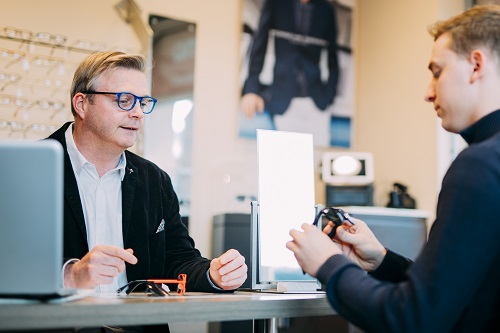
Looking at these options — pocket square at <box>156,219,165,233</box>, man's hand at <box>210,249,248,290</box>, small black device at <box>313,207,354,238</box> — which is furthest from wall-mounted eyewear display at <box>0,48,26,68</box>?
small black device at <box>313,207,354,238</box>

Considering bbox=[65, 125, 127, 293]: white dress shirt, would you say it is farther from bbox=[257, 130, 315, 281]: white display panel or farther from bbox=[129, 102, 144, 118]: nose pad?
bbox=[257, 130, 315, 281]: white display panel

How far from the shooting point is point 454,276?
1098 mm

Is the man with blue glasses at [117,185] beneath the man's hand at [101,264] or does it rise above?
above

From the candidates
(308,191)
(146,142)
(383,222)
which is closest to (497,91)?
(308,191)

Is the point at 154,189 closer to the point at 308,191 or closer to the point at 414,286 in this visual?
the point at 308,191

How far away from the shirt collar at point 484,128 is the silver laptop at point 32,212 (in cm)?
87

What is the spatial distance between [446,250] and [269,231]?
648 mm

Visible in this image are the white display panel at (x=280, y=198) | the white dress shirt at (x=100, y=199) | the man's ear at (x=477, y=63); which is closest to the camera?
the man's ear at (x=477, y=63)

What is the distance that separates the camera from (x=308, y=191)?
68.7 inches

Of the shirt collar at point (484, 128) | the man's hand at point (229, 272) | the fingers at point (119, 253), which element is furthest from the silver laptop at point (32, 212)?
the shirt collar at point (484, 128)

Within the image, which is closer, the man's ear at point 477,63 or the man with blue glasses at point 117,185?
the man's ear at point 477,63

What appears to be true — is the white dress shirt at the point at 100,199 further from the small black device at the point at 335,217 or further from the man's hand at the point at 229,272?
the small black device at the point at 335,217

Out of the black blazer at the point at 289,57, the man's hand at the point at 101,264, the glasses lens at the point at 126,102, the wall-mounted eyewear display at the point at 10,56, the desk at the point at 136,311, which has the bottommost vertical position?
the desk at the point at 136,311

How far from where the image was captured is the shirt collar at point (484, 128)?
1282 millimetres
